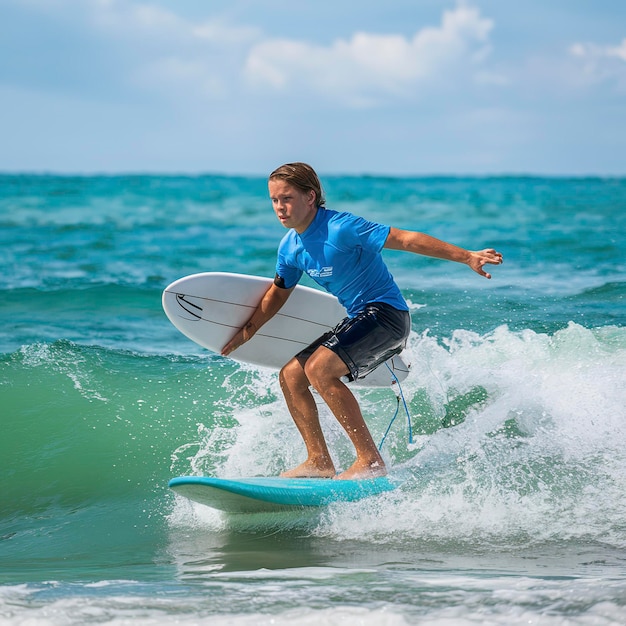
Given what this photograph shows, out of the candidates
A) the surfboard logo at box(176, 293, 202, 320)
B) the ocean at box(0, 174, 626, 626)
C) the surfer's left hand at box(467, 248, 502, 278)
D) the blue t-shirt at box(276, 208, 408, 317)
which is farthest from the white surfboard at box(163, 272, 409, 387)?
the surfer's left hand at box(467, 248, 502, 278)

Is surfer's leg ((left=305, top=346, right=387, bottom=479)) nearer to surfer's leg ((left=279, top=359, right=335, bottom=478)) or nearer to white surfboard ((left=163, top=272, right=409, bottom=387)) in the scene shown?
surfer's leg ((left=279, top=359, right=335, bottom=478))

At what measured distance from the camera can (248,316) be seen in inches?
207

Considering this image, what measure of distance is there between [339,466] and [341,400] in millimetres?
1166

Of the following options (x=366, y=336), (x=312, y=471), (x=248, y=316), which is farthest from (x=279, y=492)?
(x=248, y=316)

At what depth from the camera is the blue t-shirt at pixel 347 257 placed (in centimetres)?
439

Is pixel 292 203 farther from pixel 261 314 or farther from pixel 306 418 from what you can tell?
pixel 306 418

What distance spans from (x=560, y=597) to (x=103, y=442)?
12.8 feet

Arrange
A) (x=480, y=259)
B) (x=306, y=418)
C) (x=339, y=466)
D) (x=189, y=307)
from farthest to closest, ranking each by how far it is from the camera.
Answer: (x=339, y=466)
(x=189, y=307)
(x=306, y=418)
(x=480, y=259)

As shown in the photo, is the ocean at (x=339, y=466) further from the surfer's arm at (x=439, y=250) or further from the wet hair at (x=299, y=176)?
the wet hair at (x=299, y=176)

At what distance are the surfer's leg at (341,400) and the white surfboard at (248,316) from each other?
757 millimetres

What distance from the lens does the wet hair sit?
4.44m

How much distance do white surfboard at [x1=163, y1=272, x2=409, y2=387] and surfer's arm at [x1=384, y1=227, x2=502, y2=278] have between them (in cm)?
114

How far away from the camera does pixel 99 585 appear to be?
11.8 feet

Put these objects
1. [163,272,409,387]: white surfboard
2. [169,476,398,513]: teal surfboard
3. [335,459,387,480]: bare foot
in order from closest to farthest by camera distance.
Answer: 1. [169,476,398,513]: teal surfboard
2. [335,459,387,480]: bare foot
3. [163,272,409,387]: white surfboard
